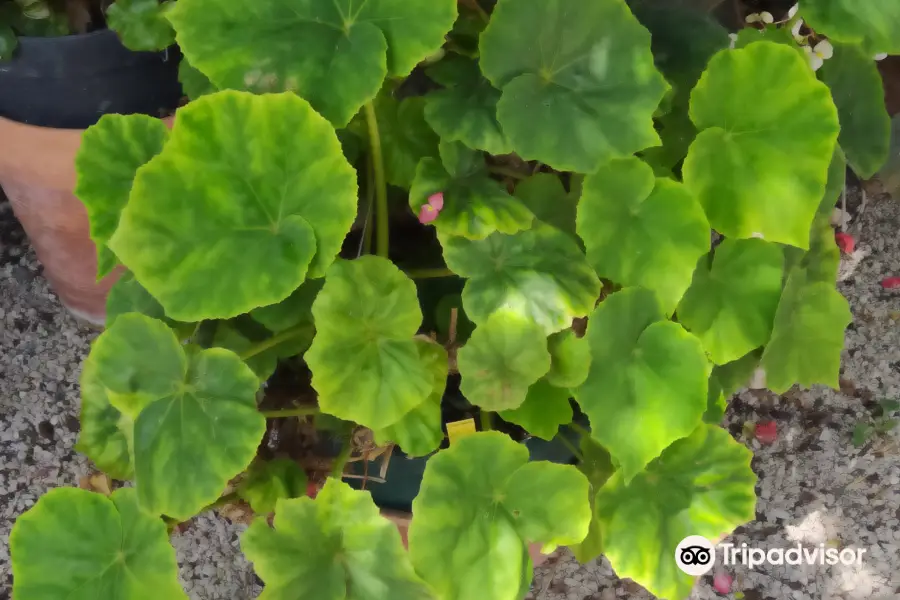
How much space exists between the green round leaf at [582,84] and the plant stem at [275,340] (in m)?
0.29

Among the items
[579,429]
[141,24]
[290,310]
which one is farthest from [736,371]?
[141,24]

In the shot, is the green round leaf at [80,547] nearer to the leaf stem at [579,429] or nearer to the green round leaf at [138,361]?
the green round leaf at [138,361]

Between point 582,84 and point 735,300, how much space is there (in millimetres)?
289

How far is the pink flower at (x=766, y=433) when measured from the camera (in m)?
1.34

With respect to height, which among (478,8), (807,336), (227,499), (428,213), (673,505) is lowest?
(227,499)

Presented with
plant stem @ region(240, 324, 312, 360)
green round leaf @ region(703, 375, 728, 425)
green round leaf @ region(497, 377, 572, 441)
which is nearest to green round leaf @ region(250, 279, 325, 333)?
plant stem @ region(240, 324, 312, 360)

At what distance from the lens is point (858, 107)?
2.81 feet

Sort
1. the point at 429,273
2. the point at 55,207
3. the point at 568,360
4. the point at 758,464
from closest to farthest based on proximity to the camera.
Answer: the point at 568,360 → the point at 429,273 → the point at 55,207 → the point at 758,464

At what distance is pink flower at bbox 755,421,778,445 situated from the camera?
1343 millimetres

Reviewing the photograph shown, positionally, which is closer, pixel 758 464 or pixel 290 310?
pixel 290 310

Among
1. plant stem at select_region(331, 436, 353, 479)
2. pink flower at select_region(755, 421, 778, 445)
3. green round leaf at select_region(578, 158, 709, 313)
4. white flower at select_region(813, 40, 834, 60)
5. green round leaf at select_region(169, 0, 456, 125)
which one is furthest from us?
pink flower at select_region(755, 421, 778, 445)

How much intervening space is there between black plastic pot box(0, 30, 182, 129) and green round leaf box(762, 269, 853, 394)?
773 millimetres

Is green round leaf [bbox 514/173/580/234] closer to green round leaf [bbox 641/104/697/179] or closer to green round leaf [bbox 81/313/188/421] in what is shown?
green round leaf [bbox 641/104/697/179]

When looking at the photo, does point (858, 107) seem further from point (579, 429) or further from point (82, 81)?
point (82, 81)
